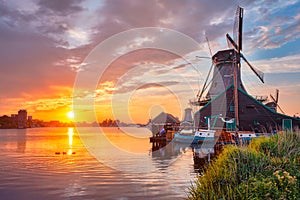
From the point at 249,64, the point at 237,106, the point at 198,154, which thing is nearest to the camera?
the point at 198,154

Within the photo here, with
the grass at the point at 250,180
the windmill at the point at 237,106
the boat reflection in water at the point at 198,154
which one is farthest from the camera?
the windmill at the point at 237,106

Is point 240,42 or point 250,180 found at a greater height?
point 240,42

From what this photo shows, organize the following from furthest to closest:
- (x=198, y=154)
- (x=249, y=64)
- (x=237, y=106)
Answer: (x=249, y=64), (x=237, y=106), (x=198, y=154)

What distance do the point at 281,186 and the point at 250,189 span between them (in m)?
0.82

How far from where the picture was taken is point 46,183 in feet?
54.8

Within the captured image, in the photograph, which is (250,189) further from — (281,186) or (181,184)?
(181,184)

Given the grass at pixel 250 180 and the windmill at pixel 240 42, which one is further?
the windmill at pixel 240 42

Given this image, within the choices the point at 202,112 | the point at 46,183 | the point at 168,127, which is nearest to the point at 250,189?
the point at 46,183

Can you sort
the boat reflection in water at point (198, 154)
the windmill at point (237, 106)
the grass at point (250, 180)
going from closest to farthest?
the grass at point (250, 180), the boat reflection in water at point (198, 154), the windmill at point (237, 106)

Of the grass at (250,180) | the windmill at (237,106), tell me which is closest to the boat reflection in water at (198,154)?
the windmill at (237,106)

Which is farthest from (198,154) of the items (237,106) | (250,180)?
(250,180)

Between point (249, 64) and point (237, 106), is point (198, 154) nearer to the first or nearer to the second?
point (237, 106)

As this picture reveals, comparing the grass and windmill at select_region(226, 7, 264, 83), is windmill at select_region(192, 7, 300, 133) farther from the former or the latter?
the grass

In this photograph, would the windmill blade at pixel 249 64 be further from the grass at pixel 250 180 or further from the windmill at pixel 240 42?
the grass at pixel 250 180
